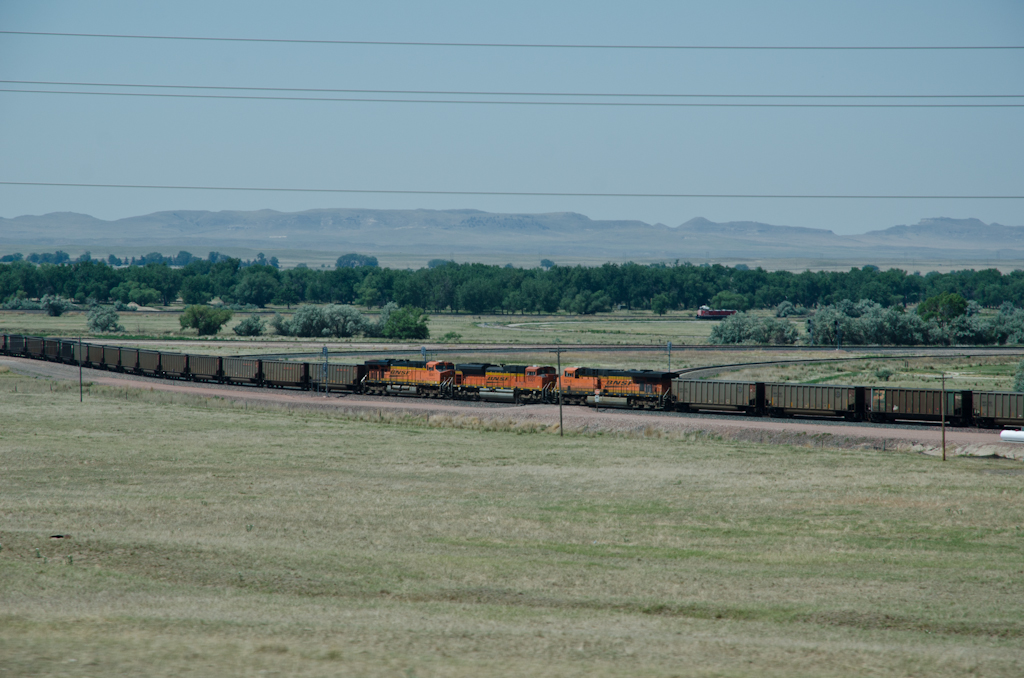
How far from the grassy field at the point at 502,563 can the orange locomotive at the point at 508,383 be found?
2316 cm

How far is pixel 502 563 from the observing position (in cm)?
2266

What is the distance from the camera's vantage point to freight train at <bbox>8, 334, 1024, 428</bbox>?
54.4 m

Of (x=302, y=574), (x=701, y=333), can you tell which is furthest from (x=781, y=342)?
(x=302, y=574)

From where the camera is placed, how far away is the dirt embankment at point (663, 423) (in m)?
48.4

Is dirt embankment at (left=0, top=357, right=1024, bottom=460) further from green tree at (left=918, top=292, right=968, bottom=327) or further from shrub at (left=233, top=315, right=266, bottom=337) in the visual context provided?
green tree at (left=918, top=292, right=968, bottom=327)

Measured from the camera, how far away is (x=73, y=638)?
15.5 meters

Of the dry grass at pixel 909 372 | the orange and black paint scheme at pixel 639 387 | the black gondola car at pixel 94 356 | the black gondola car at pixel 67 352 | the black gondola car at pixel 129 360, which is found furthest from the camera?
the black gondola car at pixel 67 352

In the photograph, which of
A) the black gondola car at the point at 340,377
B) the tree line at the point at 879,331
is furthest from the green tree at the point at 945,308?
the black gondola car at the point at 340,377

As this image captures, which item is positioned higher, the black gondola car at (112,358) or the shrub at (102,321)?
the shrub at (102,321)

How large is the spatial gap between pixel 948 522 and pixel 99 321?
149m

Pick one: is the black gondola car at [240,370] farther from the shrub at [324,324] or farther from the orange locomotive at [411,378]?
the shrub at [324,324]

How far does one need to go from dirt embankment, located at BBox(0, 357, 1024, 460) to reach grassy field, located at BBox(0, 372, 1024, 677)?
17.4 ft

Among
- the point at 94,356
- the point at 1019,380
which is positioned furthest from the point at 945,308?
the point at 94,356

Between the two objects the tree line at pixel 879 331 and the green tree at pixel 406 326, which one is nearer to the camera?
the tree line at pixel 879 331
